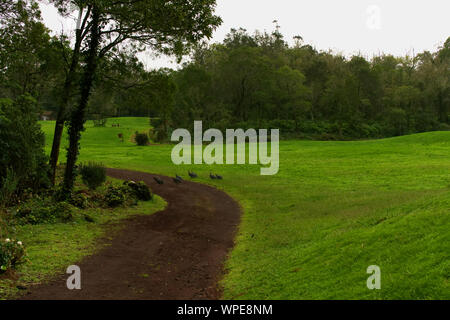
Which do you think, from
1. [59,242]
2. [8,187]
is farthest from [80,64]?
[59,242]

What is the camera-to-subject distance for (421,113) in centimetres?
7806

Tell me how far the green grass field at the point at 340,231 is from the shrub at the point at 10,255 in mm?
5225

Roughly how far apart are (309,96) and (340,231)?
70.3 m

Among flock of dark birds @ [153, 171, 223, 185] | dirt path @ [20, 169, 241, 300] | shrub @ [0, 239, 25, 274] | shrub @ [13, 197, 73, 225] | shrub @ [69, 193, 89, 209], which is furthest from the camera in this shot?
flock of dark birds @ [153, 171, 223, 185]

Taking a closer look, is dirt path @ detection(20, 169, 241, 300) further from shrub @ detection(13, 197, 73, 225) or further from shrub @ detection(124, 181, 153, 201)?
shrub @ detection(13, 197, 73, 225)

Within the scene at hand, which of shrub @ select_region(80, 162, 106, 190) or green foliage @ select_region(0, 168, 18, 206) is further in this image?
shrub @ select_region(80, 162, 106, 190)

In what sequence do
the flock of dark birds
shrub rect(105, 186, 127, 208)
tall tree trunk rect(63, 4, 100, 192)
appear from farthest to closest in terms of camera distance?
the flock of dark birds
tall tree trunk rect(63, 4, 100, 192)
shrub rect(105, 186, 127, 208)

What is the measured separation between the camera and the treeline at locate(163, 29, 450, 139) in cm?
7094

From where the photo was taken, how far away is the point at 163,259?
1091 centimetres

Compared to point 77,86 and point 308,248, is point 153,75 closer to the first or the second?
point 77,86

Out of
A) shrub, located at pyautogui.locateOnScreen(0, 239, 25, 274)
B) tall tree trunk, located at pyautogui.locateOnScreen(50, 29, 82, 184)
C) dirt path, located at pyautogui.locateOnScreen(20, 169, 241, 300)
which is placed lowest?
dirt path, located at pyautogui.locateOnScreen(20, 169, 241, 300)

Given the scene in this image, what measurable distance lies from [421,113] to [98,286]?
83.2 m

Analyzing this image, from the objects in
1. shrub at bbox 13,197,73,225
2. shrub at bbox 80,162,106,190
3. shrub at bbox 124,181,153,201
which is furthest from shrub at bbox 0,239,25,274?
shrub at bbox 80,162,106,190

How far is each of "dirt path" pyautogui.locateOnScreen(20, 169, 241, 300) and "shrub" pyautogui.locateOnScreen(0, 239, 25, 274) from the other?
114 centimetres
